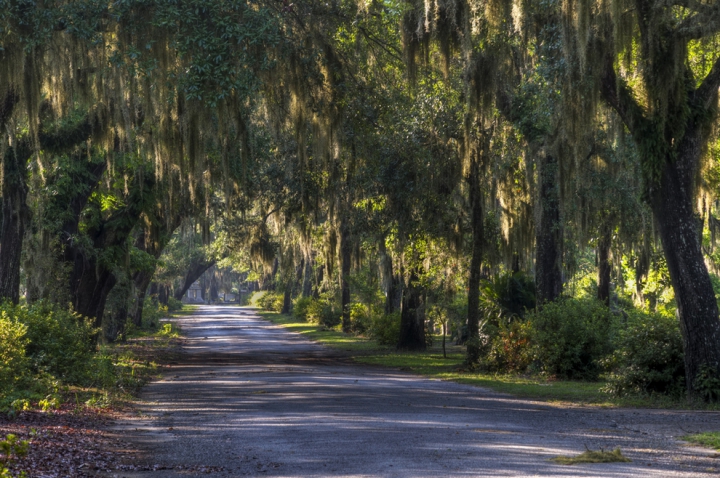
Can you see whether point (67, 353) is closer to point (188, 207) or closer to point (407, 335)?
point (188, 207)

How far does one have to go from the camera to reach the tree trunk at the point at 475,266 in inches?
896

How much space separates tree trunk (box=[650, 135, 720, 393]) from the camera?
14.0m

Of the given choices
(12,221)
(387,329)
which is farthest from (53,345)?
(387,329)

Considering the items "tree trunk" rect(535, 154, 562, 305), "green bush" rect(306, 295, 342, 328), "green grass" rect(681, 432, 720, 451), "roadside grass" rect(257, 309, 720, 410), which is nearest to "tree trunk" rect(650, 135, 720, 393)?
"roadside grass" rect(257, 309, 720, 410)

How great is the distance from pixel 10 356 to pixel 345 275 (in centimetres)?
2662

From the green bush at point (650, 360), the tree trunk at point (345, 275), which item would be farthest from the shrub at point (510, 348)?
the tree trunk at point (345, 275)

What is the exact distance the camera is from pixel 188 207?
27.7m

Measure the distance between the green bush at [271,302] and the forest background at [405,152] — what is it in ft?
146

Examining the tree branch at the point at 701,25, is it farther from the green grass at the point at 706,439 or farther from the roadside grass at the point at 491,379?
the green grass at the point at 706,439

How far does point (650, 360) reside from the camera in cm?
1521

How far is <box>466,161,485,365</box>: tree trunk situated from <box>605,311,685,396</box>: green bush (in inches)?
279

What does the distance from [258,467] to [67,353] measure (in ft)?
28.0

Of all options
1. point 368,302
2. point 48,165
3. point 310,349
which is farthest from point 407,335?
point 48,165

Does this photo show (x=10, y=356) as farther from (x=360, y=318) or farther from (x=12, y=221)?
(x=360, y=318)
